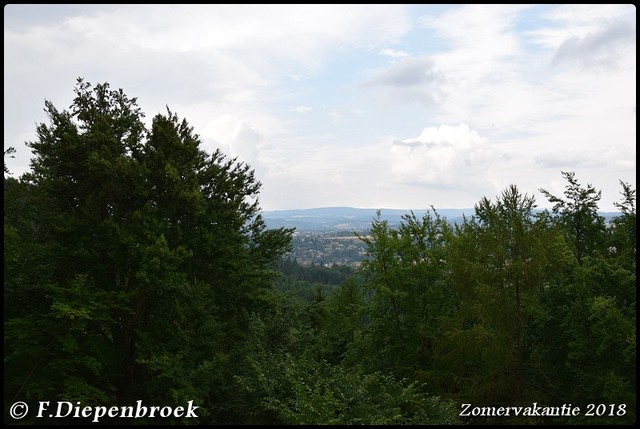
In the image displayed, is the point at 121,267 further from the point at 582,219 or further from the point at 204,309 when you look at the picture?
the point at 582,219

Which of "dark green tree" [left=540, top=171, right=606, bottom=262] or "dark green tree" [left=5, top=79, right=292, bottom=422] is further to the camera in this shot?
"dark green tree" [left=540, top=171, right=606, bottom=262]

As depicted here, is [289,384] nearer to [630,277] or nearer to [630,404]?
[630,404]

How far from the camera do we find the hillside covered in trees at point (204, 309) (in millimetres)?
12039

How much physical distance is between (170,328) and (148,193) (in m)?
4.64

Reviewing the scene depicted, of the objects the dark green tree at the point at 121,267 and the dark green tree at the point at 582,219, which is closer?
the dark green tree at the point at 121,267

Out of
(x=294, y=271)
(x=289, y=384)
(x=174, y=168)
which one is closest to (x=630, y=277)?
(x=289, y=384)

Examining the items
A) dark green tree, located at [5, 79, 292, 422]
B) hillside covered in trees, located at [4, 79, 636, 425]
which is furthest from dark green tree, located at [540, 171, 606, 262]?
dark green tree, located at [5, 79, 292, 422]

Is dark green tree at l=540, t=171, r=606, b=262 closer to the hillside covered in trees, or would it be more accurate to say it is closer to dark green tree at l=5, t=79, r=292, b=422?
the hillside covered in trees

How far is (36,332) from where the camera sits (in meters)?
11.9

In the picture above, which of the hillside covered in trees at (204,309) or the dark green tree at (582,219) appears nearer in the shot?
the hillside covered in trees at (204,309)

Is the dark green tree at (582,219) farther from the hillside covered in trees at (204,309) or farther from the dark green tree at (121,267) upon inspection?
the dark green tree at (121,267)

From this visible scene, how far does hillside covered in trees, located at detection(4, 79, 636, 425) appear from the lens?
12039 mm

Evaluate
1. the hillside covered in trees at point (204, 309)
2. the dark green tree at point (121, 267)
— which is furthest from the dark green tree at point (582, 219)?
the dark green tree at point (121, 267)

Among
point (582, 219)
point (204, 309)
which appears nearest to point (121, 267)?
point (204, 309)
